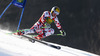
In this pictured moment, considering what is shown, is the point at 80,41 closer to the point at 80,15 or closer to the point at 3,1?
the point at 80,15

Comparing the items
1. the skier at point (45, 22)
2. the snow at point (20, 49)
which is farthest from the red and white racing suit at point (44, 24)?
the snow at point (20, 49)

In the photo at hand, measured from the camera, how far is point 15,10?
6.59m

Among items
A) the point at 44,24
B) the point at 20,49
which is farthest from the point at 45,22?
the point at 20,49

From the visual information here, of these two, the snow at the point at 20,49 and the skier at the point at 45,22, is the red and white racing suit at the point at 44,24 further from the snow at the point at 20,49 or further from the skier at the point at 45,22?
the snow at the point at 20,49

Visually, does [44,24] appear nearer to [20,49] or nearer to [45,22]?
[45,22]

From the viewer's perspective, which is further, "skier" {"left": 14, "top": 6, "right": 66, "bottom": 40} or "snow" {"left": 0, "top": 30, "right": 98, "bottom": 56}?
"skier" {"left": 14, "top": 6, "right": 66, "bottom": 40}

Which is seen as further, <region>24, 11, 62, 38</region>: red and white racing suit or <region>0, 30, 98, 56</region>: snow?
<region>24, 11, 62, 38</region>: red and white racing suit

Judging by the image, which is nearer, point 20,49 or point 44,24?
point 20,49

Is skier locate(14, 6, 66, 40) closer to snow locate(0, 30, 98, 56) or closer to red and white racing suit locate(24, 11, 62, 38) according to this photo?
red and white racing suit locate(24, 11, 62, 38)

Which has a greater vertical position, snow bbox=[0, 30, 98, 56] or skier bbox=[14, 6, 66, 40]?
skier bbox=[14, 6, 66, 40]

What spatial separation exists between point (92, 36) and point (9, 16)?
3588 millimetres

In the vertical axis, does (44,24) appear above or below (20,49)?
above

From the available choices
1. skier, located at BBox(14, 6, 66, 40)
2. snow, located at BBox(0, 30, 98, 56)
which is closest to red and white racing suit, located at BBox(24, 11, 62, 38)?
skier, located at BBox(14, 6, 66, 40)

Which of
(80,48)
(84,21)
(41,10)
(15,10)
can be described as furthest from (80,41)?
(15,10)
